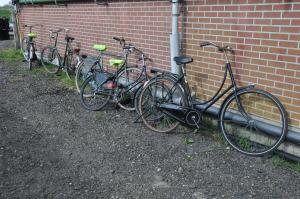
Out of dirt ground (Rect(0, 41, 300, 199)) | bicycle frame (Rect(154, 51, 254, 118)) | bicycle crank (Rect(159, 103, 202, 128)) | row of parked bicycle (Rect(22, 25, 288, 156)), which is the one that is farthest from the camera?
bicycle crank (Rect(159, 103, 202, 128))

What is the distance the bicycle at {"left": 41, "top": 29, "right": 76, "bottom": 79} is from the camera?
28.0 feet

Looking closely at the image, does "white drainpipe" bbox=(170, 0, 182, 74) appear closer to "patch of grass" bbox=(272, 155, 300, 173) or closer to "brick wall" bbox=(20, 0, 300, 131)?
"brick wall" bbox=(20, 0, 300, 131)

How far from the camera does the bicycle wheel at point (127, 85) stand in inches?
232

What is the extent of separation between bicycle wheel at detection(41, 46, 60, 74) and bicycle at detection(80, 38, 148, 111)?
3.11 m

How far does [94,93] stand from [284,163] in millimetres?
3245

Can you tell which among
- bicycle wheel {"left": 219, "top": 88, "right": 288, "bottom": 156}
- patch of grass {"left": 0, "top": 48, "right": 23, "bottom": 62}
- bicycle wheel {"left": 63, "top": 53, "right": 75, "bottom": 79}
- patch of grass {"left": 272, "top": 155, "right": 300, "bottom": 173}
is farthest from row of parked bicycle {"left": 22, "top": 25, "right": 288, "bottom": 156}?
patch of grass {"left": 0, "top": 48, "right": 23, "bottom": 62}

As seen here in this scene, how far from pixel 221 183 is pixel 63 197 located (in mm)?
1554

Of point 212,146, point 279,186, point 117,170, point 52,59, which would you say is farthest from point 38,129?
point 52,59

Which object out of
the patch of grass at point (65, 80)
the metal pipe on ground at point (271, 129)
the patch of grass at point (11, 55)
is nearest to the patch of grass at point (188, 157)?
the metal pipe on ground at point (271, 129)

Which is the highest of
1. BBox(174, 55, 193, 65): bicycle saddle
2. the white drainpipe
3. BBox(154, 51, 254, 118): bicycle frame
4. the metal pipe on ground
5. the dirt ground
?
the white drainpipe

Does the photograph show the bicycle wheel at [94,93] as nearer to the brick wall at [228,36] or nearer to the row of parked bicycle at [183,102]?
the row of parked bicycle at [183,102]

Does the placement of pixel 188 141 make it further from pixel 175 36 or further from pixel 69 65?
pixel 69 65

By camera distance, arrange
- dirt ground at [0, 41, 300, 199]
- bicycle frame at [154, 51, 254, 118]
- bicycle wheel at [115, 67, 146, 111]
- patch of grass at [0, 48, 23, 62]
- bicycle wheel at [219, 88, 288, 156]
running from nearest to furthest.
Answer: dirt ground at [0, 41, 300, 199] → bicycle wheel at [219, 88, 288, 156] → bicycle frame at [154, 51, 254, 118] → bicycle wheel at [115, 67, 146, 111] → patch of grass at [0, 48, 23, 62]

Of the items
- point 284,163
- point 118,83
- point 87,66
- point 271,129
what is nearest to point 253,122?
point 271,129
